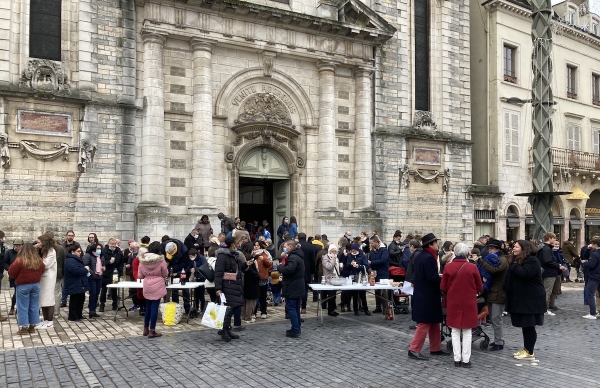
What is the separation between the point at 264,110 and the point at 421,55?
26.5 feet

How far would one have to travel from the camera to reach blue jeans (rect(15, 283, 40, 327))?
9455mm

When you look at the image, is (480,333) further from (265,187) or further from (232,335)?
(265,187)

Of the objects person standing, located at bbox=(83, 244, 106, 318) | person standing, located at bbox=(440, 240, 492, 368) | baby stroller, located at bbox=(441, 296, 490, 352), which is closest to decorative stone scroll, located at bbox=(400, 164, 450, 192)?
baby stroller, located at bbox=(441, 296, 490, 352)

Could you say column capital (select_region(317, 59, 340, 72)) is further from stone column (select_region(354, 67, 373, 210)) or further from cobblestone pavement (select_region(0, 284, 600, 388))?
cobblestone pavement (select_region(0, 284, 600, 388))

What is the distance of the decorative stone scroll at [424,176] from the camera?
2139cm

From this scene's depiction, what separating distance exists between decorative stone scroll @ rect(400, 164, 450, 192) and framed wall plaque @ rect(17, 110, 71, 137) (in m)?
12.2

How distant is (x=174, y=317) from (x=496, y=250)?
19.8 ft

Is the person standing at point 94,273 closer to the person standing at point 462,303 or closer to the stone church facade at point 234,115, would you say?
the stone church facade at point 234,115

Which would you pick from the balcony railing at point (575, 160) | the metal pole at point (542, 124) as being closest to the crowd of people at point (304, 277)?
the metal pole at point (542, 124)

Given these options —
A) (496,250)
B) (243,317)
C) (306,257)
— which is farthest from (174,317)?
(496,250)

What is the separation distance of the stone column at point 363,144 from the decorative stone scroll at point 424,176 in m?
1.64

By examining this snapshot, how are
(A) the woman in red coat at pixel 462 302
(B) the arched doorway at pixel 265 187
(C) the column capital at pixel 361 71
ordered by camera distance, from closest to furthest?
(A) the woman in red coat at pixel 462 302, (B) the arched doorway at pixel 265 187, (C) the column capital at pixel 361 71

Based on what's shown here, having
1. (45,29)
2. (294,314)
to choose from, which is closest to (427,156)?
(294,314)

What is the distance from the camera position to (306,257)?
41.7 feet
